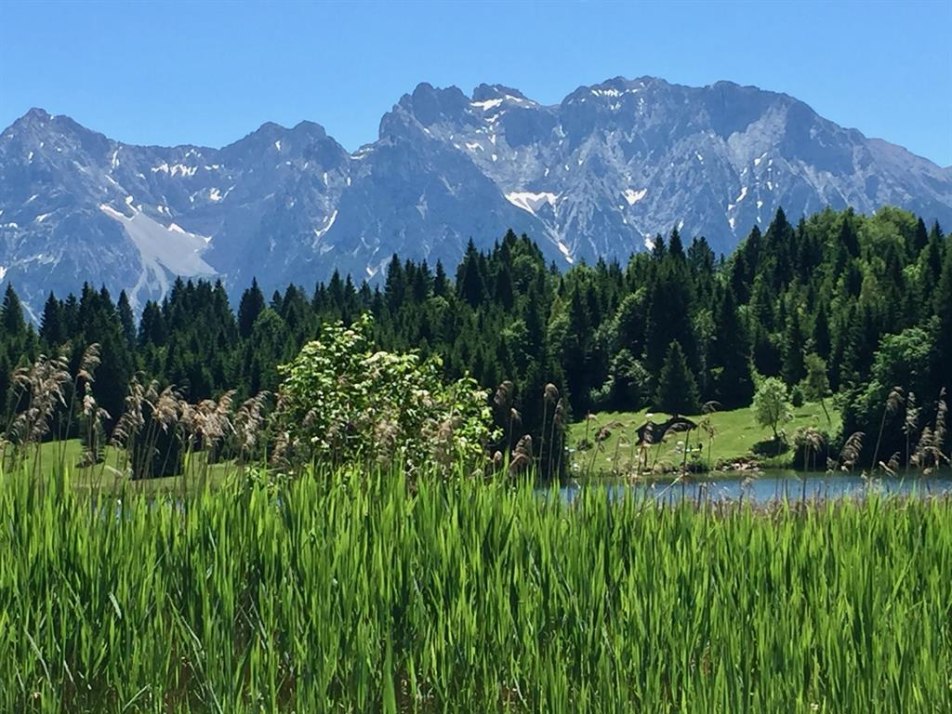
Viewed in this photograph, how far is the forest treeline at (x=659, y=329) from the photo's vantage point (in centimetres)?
11481

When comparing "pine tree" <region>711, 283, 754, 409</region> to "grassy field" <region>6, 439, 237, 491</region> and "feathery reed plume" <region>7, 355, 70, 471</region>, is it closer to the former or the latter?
"feathery reed plume" <region>7, 355, 70, 471</region>

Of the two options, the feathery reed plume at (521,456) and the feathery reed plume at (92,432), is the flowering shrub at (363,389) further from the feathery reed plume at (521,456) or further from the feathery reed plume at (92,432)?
the feathery reed plume at (92,432)

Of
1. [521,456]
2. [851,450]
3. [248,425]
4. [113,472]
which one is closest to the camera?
[113,472]

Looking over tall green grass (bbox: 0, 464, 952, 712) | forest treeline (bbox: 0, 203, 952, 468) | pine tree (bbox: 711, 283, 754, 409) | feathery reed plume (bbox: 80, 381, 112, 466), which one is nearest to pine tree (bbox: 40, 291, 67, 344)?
forest treeline (bbox: 0, 203, 952, 468)

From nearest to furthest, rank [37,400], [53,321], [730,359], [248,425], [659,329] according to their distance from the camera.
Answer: [37,400] < [248,425] < [730,359] < [659,329] < [53,321]

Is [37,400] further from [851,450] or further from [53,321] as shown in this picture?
[53,321]

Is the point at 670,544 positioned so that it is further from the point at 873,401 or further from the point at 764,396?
the point at 764,396

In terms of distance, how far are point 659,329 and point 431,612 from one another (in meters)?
144

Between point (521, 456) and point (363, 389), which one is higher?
point (363, 389)

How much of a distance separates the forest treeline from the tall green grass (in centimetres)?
8707

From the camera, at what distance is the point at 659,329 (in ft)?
491

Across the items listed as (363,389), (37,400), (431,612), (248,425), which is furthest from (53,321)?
(431,612)

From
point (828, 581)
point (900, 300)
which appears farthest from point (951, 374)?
point (828, 581)

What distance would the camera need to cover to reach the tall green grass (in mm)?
6695
